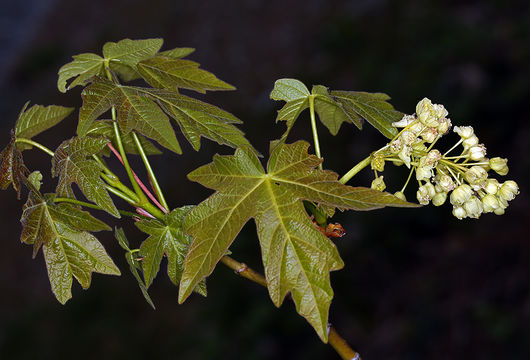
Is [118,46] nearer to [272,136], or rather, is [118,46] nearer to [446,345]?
[446,345]

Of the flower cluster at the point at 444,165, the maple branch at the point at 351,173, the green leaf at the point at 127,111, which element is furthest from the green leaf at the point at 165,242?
the flower cluster at the point at 444,165

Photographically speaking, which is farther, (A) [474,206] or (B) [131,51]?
(B) [131,51]

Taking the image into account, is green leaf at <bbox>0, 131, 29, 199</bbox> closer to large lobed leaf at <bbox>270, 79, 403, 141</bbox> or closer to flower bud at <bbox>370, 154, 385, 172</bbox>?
large lobed leaf at <bbox>270, 79, 403, 141</bbox>

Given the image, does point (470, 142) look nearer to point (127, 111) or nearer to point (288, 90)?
point (288, 90)

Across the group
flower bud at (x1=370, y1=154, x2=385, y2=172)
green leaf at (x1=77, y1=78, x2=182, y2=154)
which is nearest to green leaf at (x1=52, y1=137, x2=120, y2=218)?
green leaf at (x1=77, y1=78, x2=182, y2=154)

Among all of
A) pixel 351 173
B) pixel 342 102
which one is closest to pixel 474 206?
pixel 351 173

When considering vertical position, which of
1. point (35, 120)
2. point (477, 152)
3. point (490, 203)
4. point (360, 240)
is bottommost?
point (360, 240)
